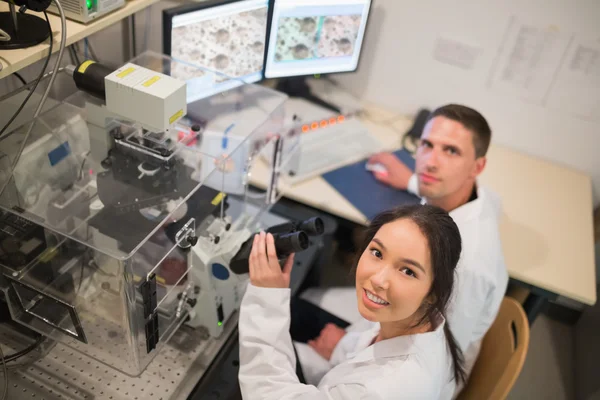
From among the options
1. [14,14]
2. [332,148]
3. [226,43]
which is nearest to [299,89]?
[332,148]

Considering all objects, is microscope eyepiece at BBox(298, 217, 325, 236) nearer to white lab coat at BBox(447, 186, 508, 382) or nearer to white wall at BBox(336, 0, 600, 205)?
white lab coat at BBox(447, 186, 508, 382)

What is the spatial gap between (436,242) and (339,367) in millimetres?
370

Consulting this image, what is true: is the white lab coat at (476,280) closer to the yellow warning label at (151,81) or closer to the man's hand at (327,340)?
the man's hand at (327,340)

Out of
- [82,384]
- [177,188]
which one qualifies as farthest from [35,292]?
[177,188]

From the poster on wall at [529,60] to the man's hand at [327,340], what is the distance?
1.17 meters

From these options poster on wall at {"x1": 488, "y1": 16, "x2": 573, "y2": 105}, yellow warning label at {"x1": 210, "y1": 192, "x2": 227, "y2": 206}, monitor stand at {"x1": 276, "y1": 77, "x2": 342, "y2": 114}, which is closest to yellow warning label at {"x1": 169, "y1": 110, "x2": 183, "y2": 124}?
yellow warning label at {"x1": 210, "y1": 192, "x2": 227, "y2": 206}

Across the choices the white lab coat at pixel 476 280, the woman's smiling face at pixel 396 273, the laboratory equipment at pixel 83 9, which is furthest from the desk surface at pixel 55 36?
the white lab coat at pixel 476 280

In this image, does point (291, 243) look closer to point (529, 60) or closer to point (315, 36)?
point (315, 36)

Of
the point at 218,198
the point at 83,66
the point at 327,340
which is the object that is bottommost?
the point at 327,340

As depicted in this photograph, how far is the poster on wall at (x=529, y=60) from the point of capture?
186 cm

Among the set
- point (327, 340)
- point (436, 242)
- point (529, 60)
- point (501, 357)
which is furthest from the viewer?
point (529, 60)

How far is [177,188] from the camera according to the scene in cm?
115

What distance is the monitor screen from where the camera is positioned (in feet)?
6.01

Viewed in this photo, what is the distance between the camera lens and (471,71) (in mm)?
2020
